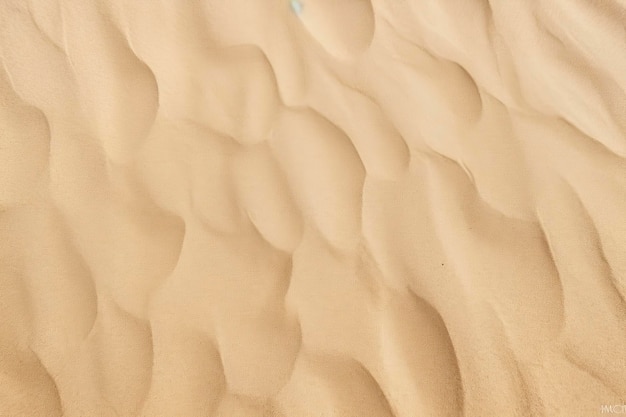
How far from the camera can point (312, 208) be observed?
1.14 meters

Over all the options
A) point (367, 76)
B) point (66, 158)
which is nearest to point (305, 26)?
point (367, 76)

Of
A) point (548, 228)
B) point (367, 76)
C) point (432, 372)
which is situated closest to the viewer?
point (432, 372)

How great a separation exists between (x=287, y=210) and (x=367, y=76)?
374 mm

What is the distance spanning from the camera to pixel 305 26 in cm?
129

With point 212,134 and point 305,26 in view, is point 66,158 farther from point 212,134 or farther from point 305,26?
point 305,26

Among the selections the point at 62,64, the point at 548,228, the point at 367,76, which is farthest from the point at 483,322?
the point at 62,64

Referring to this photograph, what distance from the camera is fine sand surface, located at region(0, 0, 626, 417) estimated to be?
39.8 inches

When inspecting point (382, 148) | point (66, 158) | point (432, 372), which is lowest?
point (66, 158)

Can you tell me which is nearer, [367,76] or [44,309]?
[44,309]

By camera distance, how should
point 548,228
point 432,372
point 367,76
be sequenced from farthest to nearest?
1. point 367,76
2. point 548,228
3. point 432,372

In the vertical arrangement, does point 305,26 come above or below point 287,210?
above

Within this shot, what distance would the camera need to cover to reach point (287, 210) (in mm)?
1135

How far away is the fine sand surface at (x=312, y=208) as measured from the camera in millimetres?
1010

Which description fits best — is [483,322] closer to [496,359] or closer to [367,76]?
[496,359]
